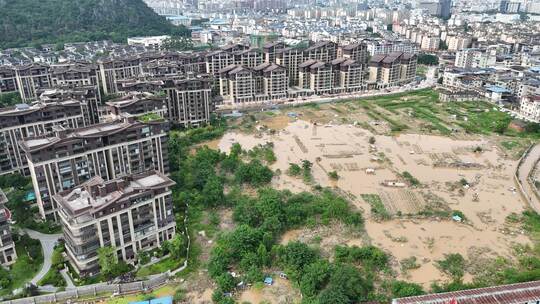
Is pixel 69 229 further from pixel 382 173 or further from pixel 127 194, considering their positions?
pixel 382 173

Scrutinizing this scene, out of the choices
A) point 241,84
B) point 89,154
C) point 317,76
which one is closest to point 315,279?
point 89,154

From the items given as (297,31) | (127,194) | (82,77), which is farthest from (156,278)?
(297,31)

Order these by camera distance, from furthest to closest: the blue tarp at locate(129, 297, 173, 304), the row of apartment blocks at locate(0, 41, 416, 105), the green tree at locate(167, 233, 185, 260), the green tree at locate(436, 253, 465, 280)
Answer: the row of apartment blocks at locate(0, 41, 416, 105)
the green tree at locate(167, 233, 185, 260)
the green tree at locate(436, 253, 465, 280)
the blue tarp at locate(129, 297, 173, 304)

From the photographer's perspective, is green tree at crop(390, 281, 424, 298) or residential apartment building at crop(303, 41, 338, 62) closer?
green tree at crop(390, 281, 424, 298)

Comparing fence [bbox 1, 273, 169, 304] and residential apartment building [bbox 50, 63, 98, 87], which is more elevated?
residential apartment building [bbox 50, 63, 98, 87]

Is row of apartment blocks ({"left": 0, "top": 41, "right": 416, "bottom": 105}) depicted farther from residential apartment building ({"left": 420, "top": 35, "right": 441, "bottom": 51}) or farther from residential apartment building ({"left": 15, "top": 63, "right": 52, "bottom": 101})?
residential apartment building ({"left": 420, "top": 35, "right": 441, "bottom": 51})

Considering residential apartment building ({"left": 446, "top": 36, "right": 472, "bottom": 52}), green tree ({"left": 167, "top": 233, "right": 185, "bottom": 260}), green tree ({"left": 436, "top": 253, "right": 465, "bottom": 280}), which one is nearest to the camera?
green tree ({"left": 436, "top": 253, "right": 465, "bottom": 280})

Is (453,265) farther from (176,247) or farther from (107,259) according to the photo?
(107,259)

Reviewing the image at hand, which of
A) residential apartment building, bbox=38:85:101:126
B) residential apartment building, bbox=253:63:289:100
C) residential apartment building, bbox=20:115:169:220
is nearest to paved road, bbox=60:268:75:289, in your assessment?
residential apartment building, bbox=20:115:169:220
